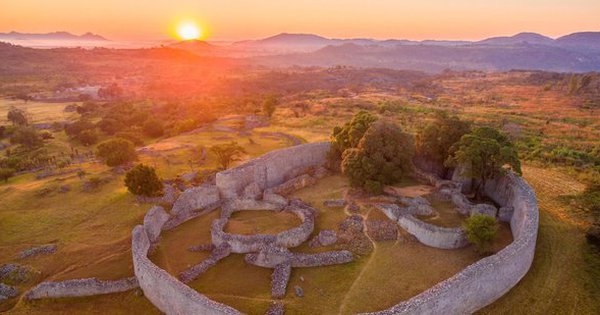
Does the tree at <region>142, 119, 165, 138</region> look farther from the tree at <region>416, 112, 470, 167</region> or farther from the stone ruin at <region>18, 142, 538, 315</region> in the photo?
the tree at <region>416, 112, 470, 167</region>

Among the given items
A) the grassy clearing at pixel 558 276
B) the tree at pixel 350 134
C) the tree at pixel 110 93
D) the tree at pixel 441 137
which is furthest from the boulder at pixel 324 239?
the tree at pixel 110 93

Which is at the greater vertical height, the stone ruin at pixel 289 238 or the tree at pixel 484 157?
the tree at pixel 484 157

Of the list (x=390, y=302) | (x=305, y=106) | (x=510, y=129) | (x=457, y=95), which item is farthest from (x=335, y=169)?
(x=457, y=95)

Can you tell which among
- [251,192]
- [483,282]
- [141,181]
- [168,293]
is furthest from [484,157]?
[141,181]

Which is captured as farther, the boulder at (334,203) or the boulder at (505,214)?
the boulder at (334,203)

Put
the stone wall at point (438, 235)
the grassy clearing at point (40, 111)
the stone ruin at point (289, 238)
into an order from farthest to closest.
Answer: the grassy clearing at point (40, 111) → the stone wall at point (438, 235) → the stone ruin at point (289, 238)

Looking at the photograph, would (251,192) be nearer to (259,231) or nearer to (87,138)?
(259,231)

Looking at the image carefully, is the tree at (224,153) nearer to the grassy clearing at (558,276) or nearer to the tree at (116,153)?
the tree at (116,153)
